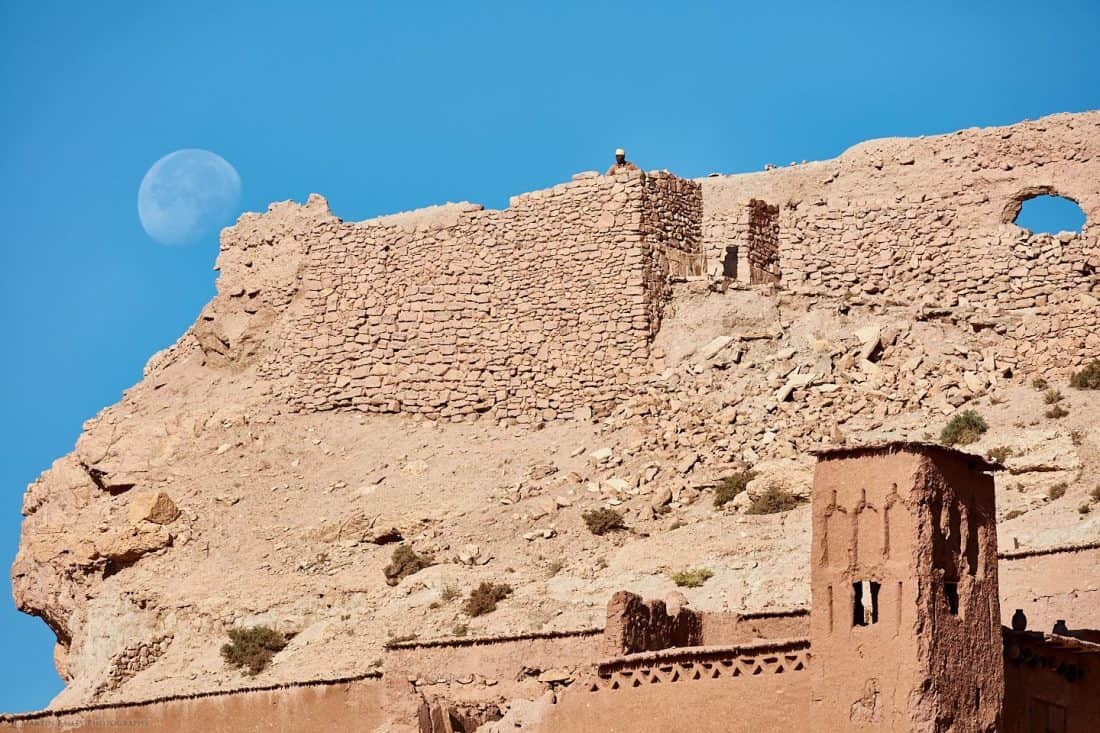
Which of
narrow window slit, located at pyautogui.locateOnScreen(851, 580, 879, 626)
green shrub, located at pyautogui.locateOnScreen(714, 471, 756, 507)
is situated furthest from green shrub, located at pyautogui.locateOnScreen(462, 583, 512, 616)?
narrow window slit, located at pyautogui.locateOnScreen(851, 580, 879, 626)

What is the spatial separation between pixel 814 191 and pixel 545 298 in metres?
4.45

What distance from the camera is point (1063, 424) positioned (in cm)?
2711

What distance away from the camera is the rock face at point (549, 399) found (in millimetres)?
27844

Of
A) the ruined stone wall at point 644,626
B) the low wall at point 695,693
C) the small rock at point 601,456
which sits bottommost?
the low wall at point 695,693

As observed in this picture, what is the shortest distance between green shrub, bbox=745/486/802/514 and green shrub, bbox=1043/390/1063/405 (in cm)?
335

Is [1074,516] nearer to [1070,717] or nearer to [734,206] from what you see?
[1070,717]

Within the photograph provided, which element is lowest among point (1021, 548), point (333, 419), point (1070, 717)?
point (1070, 717)

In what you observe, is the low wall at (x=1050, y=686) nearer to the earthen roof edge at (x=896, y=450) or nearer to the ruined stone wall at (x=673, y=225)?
the earthen roof edge at (x=896, y=450)

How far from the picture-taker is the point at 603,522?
2862 centimetres

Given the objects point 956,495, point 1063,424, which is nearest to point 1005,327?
point 1063,424

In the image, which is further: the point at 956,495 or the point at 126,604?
the point at 126,604

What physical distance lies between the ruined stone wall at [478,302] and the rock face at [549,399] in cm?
→ 5

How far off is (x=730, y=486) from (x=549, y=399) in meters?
5.27

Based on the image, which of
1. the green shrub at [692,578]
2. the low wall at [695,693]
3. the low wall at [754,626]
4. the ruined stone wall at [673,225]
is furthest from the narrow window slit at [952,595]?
the ruined stone wall at [673,225]
